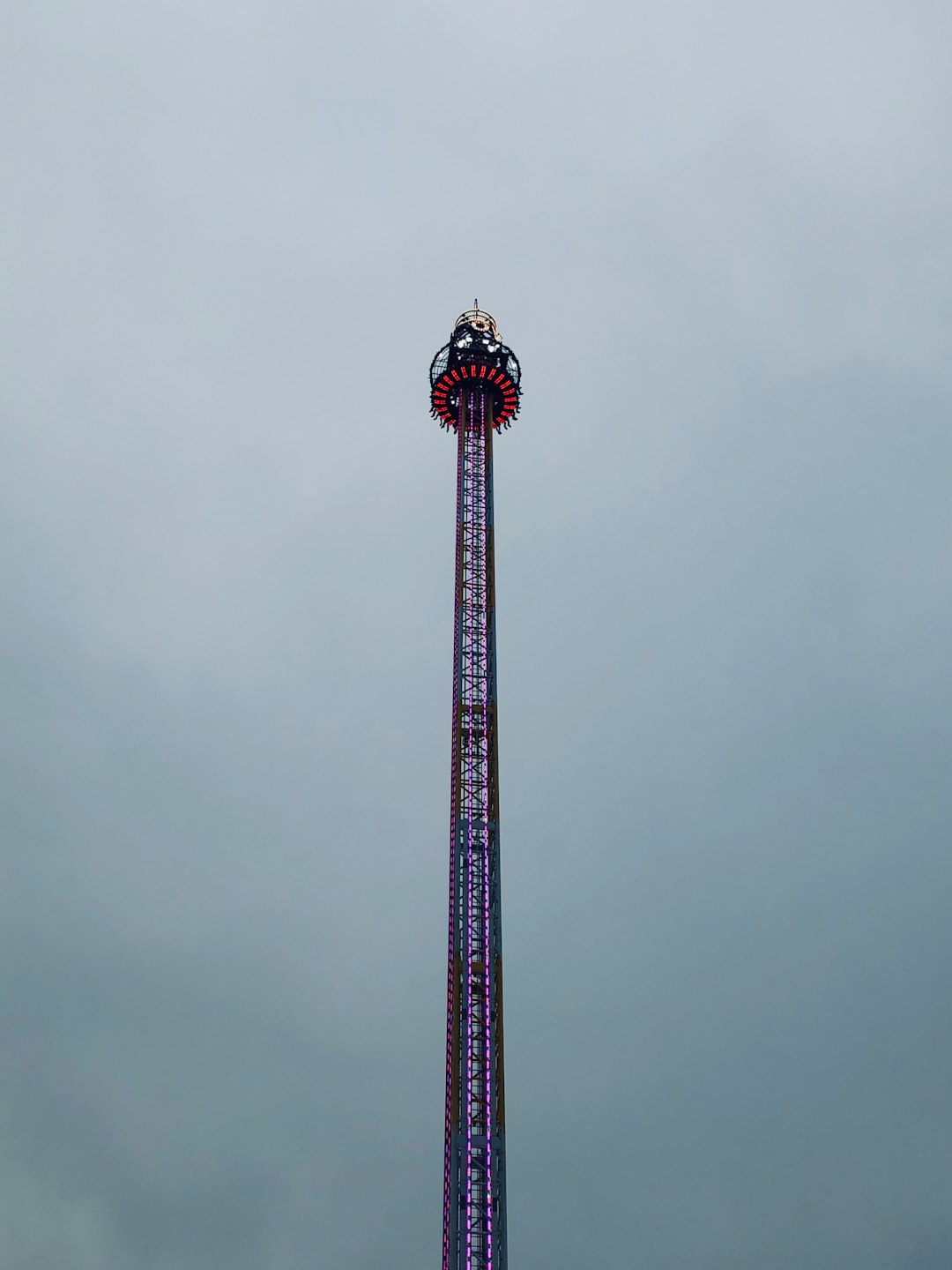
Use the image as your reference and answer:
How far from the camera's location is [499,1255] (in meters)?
72.2

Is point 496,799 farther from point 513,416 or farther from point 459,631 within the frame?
point 513,416

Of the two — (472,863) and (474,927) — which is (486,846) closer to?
(472,863)

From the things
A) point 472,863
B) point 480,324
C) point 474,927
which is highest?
point 480,324

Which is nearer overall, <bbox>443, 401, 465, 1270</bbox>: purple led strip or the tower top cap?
<bbox>443, 401, 465, 1270</bbox>: purple led strip

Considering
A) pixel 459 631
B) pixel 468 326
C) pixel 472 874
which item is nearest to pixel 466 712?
pixel 459 631

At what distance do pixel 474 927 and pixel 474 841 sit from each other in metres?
6.29

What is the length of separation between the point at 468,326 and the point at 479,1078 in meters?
62.4

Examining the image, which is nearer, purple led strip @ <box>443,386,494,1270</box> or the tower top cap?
purple led strip @ <box>443,386,494,1270</box>

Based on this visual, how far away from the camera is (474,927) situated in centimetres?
8262

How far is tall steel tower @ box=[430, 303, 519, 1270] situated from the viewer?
74.3m

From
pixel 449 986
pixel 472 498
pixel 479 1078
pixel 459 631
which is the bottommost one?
pixel 479 1078

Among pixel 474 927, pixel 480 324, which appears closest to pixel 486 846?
pixel 474 927

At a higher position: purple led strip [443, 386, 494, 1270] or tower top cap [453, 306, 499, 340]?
tower top cap [453, 306, 499, 340]

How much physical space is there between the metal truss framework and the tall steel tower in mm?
75
